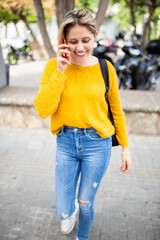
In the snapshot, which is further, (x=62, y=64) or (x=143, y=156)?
(x=143, y=156)

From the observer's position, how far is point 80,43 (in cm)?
146

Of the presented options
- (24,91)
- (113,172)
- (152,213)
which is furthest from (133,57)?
(152,213)

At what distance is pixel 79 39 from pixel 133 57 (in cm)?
463

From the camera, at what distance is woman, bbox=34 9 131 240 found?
1.43 meters

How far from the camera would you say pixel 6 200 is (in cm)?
266

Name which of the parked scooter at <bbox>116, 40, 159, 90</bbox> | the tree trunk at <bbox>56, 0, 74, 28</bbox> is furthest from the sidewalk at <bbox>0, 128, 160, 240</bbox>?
the tree trunk at <bbox>56, 0, 74, 28</bbox>

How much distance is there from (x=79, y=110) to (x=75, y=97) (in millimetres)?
97

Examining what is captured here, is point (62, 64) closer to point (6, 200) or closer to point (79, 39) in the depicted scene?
point (79, 39)

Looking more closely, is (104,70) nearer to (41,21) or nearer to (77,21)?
(77,21)

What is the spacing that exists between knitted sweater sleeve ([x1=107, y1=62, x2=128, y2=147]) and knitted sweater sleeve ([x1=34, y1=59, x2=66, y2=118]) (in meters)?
0.40

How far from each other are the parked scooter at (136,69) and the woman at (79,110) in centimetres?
434

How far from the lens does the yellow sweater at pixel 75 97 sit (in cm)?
147

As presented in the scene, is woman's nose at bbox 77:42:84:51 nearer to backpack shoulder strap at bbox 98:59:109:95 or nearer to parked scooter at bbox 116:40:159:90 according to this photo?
backpack shoulder strap at bbox 98:59:109:95

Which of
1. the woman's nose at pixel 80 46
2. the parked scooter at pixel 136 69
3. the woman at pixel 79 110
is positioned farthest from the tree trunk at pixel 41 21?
the woman's nose at pixel 80 46
